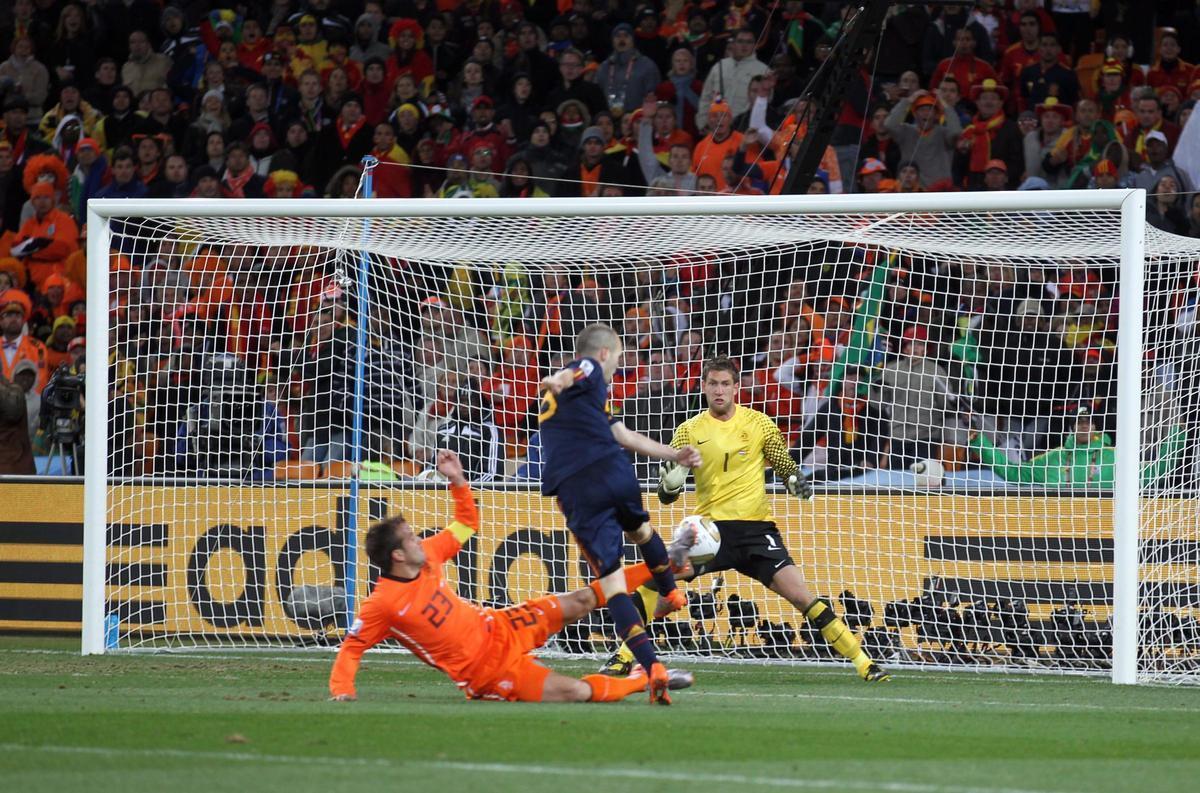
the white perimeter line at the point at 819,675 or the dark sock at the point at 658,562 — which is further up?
the dark sock at the point at 658,562

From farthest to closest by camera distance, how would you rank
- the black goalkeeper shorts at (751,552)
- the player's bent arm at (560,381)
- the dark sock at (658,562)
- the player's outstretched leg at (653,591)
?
the black goalkeeper shorts at (751,552) → the player's outstretched leg at (653,591) → the dark sock at (658,562) → the player's bent arm at (560,381)

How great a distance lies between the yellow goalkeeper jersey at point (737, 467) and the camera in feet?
33.7

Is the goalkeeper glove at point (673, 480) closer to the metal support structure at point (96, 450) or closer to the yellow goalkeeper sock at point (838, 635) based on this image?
the yellow goalkeeper sock at point (838, 635)

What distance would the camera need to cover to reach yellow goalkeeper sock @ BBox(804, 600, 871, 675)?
9.78 meters

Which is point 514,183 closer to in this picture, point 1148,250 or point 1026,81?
point 1026,81

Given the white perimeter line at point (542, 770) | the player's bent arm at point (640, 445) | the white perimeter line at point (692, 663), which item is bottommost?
the white perimeter line at point (692, 663)

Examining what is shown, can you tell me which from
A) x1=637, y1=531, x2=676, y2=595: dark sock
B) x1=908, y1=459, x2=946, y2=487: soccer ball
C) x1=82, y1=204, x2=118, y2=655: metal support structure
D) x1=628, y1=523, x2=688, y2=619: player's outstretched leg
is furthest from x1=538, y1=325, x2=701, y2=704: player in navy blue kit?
x1=82, y1=204, x2=118, y2=655: metal support structure

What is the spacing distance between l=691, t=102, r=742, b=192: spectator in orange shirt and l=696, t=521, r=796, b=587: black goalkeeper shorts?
5312 mm

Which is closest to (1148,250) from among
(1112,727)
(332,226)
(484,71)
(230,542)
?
(1112,727)

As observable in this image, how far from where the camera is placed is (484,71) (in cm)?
1750

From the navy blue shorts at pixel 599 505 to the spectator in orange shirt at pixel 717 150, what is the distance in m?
6.88

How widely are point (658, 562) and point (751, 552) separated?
129cm

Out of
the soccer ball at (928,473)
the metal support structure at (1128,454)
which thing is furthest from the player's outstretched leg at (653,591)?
the metal support structure at (1128,454)

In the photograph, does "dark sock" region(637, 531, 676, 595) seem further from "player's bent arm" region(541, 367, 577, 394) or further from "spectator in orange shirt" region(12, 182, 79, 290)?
"spectator in orange shirt" region(12, 182, 79, 290)
